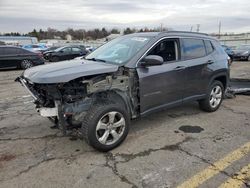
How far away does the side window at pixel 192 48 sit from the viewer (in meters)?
5.23

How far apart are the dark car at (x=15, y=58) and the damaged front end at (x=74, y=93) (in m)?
12.9

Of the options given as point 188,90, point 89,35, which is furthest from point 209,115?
point 89,35

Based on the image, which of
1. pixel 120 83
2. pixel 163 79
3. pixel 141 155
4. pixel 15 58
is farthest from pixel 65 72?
pixel 15 58

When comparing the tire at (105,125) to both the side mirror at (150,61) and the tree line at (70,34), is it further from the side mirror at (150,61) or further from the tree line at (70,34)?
the tree line at (70,34)

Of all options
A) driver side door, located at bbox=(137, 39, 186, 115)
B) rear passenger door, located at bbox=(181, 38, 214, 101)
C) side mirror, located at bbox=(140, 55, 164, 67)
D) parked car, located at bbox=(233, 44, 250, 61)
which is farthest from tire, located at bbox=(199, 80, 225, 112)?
parked car, located at bbox=(233, 44, 250, 61)

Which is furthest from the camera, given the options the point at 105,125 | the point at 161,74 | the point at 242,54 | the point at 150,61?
the point at 242,54

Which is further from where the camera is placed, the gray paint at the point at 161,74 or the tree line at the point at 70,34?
the tree line at the point at 70,34

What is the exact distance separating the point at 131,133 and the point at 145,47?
61.7 inches

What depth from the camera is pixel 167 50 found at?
16.4 ft

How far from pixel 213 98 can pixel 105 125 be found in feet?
10.3

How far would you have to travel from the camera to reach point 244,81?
8.80m

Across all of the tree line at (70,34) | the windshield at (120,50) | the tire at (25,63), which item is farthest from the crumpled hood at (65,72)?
the tree line at (70,34)

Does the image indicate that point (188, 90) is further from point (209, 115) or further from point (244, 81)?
point (244, 81)

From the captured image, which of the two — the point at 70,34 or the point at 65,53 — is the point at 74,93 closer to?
the point at 65,53
